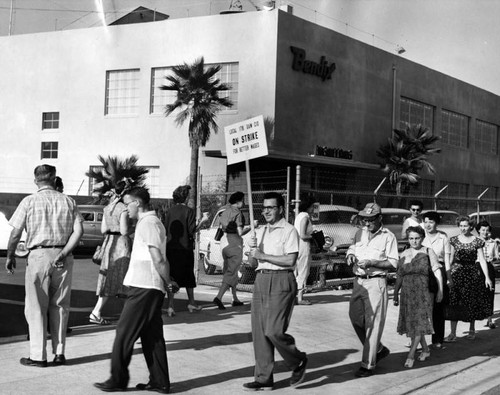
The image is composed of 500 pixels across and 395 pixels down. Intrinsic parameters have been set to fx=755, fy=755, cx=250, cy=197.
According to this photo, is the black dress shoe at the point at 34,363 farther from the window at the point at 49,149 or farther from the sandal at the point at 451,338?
the window at the point at 49,149

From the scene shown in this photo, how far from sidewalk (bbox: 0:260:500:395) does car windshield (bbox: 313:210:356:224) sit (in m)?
5.57

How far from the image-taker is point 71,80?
1375 inches

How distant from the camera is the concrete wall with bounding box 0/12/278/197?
30.9 m

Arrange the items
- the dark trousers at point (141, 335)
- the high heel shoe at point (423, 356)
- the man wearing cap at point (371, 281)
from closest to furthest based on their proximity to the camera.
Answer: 1. the dark trousers at point (141, 335)
2. the man wearing cap at point (371, 281)
3. the high heel shoe at point (423, 356)

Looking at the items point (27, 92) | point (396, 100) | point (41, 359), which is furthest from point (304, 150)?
point (41, 359)

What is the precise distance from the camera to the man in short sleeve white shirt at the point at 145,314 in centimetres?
622

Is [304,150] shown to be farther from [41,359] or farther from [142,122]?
[41,359]

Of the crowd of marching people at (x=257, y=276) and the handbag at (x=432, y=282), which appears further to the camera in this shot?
the handbag at (x=432, y=282)

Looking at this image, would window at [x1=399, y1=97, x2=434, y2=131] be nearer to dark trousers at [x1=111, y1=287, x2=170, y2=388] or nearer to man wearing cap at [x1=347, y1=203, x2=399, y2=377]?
man wearing cap at [x1=347, y1=203, x2=399, y2=377]

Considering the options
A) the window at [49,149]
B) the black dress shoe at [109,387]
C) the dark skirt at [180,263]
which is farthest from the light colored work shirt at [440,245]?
the window at [49,149]

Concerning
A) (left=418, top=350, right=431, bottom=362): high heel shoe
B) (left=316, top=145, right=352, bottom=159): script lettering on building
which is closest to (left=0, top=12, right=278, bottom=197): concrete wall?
(left=316, top=145, right=352, bottom=159): script lettering on building

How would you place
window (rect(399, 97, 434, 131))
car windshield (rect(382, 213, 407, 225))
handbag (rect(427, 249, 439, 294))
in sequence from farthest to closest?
window (rect(399, 97, 434, 131)) < car windshield (rect(382, 213, 407, 225)) < handbag (rect(427, 249, 439, 294))

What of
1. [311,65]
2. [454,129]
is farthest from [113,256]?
[454,129]

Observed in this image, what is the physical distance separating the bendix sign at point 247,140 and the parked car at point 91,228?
49.7 ft
